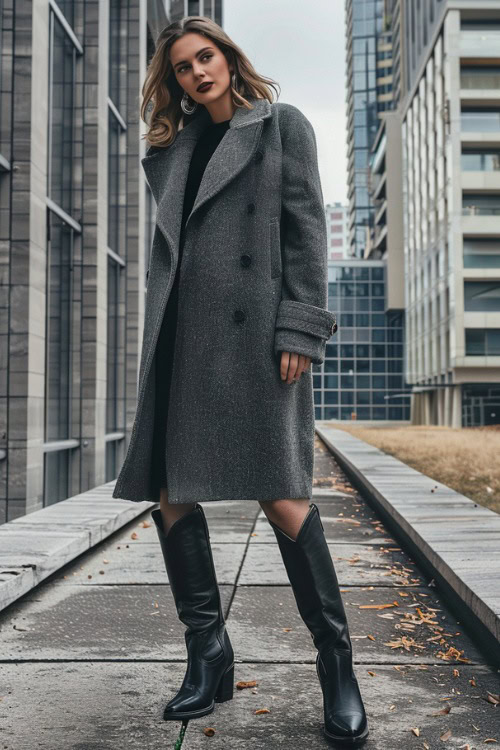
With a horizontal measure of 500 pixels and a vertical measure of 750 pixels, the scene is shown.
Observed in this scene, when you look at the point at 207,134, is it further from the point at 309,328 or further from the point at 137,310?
the point at 137,310

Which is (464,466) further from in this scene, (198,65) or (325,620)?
(198,65)

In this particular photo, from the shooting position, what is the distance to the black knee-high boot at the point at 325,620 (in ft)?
8.17

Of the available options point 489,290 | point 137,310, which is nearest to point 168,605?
point 137,310

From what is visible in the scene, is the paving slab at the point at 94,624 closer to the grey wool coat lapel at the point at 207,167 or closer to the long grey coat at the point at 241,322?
the long grey coat at the point at 241,322

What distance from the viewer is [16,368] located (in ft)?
26.8

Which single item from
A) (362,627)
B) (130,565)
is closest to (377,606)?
(362,627)

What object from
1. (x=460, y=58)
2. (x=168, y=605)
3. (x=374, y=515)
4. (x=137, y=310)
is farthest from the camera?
(x=460, y=58)

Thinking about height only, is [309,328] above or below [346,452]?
above

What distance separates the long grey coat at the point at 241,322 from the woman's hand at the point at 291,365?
3cm

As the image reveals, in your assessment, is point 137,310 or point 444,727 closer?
point 444,727

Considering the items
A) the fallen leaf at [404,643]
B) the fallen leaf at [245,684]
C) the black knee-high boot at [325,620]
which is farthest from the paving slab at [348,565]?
the black knee-high boot at [325,620]

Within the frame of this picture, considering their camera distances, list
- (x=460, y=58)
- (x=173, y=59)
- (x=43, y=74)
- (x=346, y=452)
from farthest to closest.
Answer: (x=460, y=58), (x=346, y=452), (x=43, y=74), (x=173, y=59)

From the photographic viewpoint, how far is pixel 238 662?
3.32 m

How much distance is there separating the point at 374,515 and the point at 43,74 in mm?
5370
